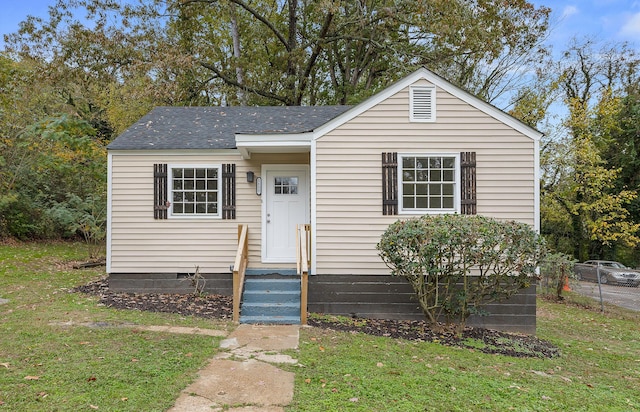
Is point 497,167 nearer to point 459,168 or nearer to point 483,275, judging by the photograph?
point 459,168

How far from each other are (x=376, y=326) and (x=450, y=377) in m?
2.30

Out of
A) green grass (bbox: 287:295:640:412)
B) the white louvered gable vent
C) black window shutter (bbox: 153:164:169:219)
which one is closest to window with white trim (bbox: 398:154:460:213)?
the white louvered gable vent

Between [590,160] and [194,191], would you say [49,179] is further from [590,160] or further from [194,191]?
[590,160]

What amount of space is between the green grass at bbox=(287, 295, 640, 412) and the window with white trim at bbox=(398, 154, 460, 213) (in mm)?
2392

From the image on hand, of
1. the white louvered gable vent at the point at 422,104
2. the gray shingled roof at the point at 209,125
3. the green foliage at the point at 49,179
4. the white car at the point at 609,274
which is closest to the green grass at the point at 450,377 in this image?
the white louvered gable vent at the point at 422,104

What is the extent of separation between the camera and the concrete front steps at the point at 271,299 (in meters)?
6.39

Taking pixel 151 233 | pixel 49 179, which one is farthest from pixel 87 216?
pixel 49 179

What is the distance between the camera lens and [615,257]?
22.7 meters

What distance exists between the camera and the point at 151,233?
8.00m

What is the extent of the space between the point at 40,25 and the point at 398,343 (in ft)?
59.3

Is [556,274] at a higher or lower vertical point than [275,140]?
lower

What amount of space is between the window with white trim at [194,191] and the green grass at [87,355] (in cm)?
231

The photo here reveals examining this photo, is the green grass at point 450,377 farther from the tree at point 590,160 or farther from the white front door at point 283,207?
the tree at point 590,160

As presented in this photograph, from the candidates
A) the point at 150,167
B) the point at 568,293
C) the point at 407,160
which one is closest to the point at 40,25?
the point at 150,167
